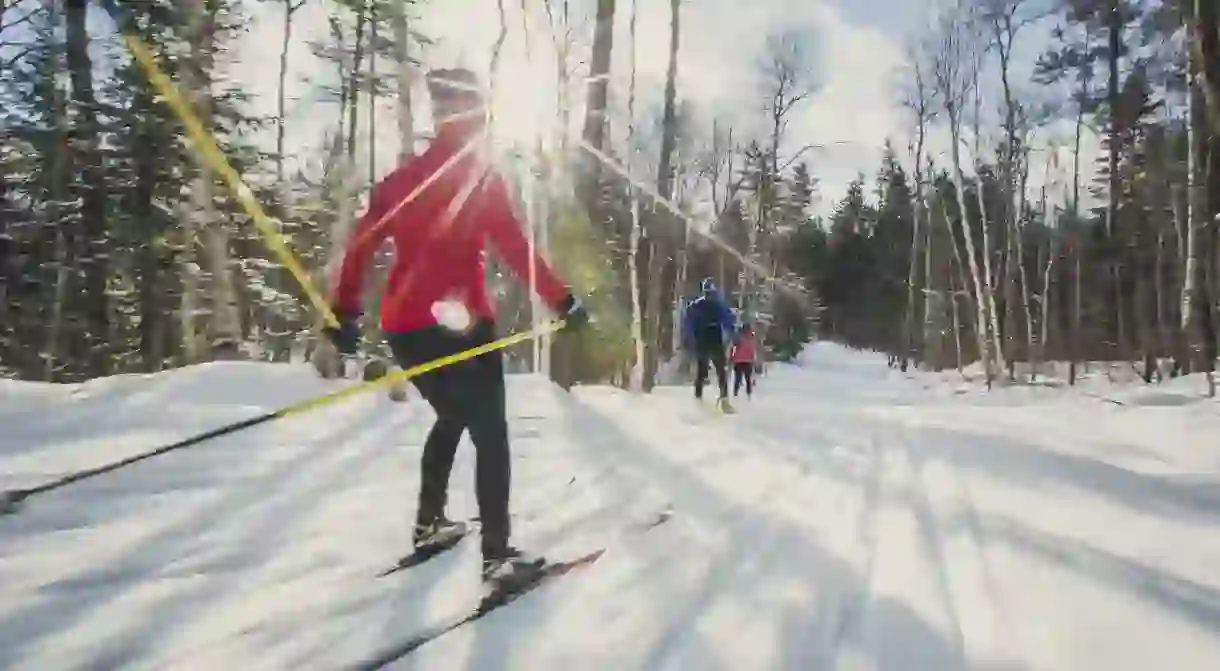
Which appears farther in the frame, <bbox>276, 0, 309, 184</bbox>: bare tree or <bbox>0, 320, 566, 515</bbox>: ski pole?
<bbox>276, 0, 309, 184</bbox>: bare tree

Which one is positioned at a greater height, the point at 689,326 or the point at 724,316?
the point at 724,316

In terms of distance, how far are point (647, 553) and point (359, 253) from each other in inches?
67.6

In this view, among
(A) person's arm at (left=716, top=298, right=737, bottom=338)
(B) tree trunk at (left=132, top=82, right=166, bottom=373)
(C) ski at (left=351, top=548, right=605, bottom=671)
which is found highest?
(B) tree trunk at (left=132, top=82, right=166, bottom=373)

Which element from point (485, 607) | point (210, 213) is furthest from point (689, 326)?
point (210, 213)

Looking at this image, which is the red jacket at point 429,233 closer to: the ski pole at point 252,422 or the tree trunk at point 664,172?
the ski pole at point 252,422

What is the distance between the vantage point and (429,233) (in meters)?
3.29

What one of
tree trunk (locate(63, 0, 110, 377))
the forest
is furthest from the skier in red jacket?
tree trunk (locate(63, 0, 110, 377))

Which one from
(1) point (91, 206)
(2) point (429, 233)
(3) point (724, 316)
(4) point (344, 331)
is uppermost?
(1) point (91, 206)

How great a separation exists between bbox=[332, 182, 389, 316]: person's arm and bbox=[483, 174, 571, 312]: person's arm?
1.31 feet

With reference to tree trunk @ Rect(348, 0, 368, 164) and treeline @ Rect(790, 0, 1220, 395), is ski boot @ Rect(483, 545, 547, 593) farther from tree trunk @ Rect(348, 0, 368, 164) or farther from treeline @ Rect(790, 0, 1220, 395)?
tree trunk @ Rect(348, 0, 368, 164)

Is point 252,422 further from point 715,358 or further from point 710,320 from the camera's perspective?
point 710,320

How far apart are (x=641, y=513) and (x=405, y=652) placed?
2.21 metres

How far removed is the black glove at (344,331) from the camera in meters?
3.33

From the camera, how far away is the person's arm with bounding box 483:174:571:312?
133 inches
